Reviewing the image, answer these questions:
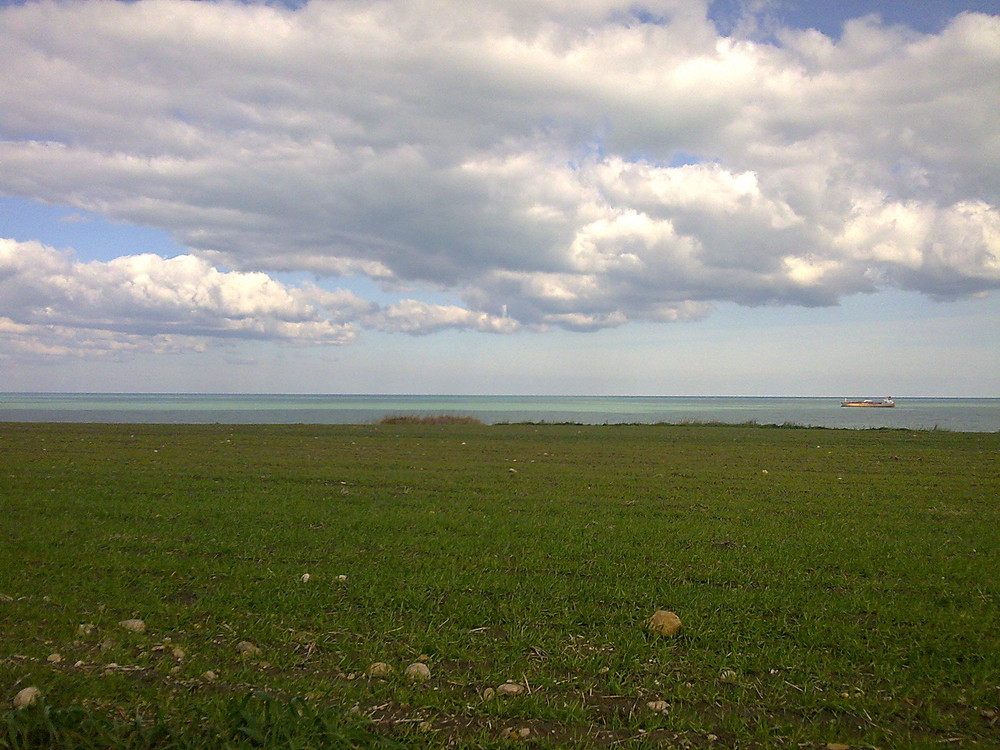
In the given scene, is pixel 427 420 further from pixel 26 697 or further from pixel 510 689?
pixel 26 697

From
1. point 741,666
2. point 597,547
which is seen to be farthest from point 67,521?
point 741,666

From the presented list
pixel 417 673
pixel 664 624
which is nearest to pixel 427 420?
pixel 664 624

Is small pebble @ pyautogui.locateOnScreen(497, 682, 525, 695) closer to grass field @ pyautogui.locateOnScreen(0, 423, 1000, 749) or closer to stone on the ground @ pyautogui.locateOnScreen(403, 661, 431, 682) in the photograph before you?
grass field @ pyautogui.locateOnScreen(0, 423, 1000, 749)

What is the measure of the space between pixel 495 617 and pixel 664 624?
1361mm

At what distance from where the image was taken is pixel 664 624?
511cm

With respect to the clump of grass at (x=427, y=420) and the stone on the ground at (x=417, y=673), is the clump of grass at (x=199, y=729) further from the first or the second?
the clump of grass at (x=427, y=420)

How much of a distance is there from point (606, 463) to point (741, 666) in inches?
558

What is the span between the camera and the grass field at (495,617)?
3.67 meters

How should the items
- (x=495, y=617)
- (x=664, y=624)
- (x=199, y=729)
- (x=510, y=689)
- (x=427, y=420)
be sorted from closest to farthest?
(x=199, y=729), (x=510, y=689), (x=664, y=624), (x=495, y=617), (x=427, y=420)

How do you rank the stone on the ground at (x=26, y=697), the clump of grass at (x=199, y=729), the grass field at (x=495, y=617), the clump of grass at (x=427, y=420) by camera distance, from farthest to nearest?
the clump of grass at (x=427, y=420), the grass field at (x=495, y=617), the stone on the ground at (x=26, y=697), the clump of grass at (x=199, y=729)

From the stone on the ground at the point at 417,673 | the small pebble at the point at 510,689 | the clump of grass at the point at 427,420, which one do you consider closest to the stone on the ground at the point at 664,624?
the small pebble at the point at 510,689

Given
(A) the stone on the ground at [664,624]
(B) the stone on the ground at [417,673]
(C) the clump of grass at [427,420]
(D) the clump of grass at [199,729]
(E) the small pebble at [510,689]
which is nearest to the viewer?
(D) the clump of grass at [199,729]

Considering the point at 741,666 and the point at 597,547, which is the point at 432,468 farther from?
the point at 741,666

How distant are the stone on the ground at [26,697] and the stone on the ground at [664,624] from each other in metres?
Result: 3.98
